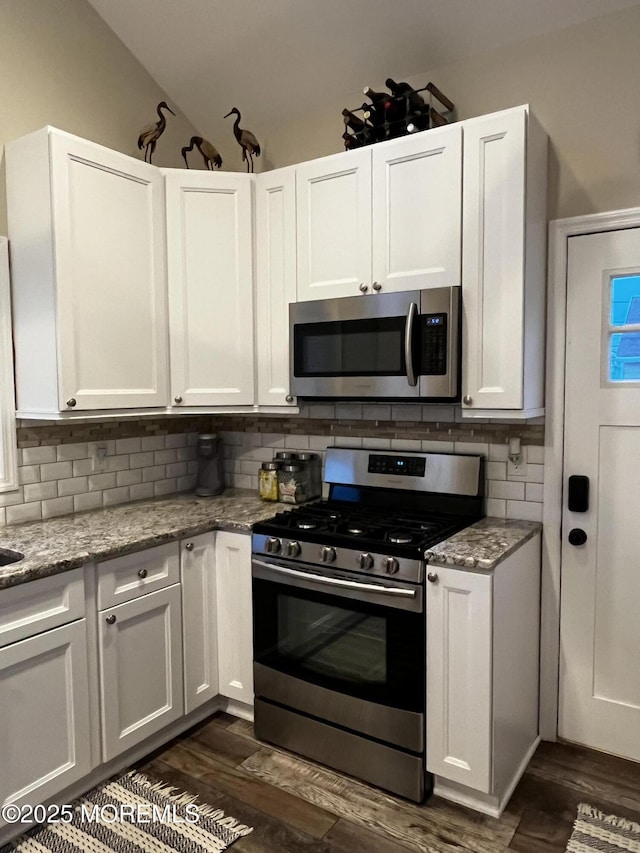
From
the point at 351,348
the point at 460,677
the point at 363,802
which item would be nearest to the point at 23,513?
the point at 351,348

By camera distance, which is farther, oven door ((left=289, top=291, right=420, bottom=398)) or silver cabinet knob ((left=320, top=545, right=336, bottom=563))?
oven door ((left=289, top=291, right=420, bottom=398))

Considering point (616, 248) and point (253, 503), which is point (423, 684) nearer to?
point (253, 503)

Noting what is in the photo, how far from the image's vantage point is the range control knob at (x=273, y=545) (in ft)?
8.07

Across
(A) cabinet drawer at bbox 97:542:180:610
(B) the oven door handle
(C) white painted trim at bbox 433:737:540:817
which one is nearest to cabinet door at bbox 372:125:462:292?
(B) the oven door handle

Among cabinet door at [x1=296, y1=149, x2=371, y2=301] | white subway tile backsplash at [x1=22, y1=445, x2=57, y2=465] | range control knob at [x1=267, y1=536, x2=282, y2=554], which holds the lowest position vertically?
range control knob at [x1=267, y1=536, x2=282, y2=554]

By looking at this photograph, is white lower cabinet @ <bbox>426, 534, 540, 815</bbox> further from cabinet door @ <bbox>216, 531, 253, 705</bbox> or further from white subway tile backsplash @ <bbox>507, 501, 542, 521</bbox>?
cabinet door @ <bbox>216, 531, 253, 705</bbox>

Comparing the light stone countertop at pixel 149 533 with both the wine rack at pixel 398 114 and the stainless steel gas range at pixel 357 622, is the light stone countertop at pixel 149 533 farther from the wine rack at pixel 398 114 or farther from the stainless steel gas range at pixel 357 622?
the wine rack at pixel 398 114

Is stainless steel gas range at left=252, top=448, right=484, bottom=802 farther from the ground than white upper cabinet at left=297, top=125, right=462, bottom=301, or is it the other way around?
white upper cabinet at left=297, top=125, right=462, bottom=301

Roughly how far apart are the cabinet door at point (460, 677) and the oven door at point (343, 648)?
0.16 feet

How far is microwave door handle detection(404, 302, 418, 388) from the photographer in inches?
93.6

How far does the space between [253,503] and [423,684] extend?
4.02 feet

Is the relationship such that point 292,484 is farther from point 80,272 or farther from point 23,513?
point 80,272

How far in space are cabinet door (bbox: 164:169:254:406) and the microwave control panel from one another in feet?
2.96

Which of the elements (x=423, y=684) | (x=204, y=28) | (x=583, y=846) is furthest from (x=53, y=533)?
(x=204, y=28)
